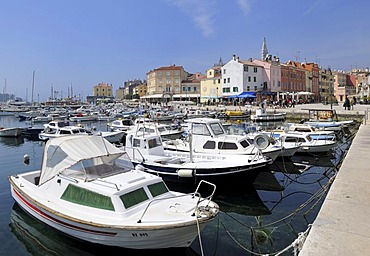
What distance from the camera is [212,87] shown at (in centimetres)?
8506

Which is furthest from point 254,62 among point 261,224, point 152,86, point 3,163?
point 261,224

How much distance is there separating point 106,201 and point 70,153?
9.14 ft

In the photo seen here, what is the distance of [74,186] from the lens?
925 centimetres

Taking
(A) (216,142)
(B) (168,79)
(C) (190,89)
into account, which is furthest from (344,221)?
(B) (168,79)

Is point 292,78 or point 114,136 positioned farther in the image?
point 292,78

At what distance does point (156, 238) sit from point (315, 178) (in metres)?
12.3

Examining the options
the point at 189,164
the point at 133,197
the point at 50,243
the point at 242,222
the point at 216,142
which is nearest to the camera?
the point at 133,197

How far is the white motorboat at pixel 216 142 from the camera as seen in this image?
17.7 meters

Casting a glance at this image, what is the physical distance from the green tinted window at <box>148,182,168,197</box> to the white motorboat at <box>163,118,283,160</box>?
27.7 ft

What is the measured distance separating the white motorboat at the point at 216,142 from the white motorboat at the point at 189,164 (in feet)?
4.51

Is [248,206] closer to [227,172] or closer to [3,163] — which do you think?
[227,172]

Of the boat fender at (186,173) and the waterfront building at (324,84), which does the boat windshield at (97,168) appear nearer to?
the boat fender at (186,173)

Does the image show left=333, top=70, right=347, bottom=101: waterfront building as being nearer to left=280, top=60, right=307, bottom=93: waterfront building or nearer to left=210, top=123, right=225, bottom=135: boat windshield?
left=280, top=60, right=307, bottom=93: waterfront building

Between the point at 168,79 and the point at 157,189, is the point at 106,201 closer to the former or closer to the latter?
the point at 157,189
